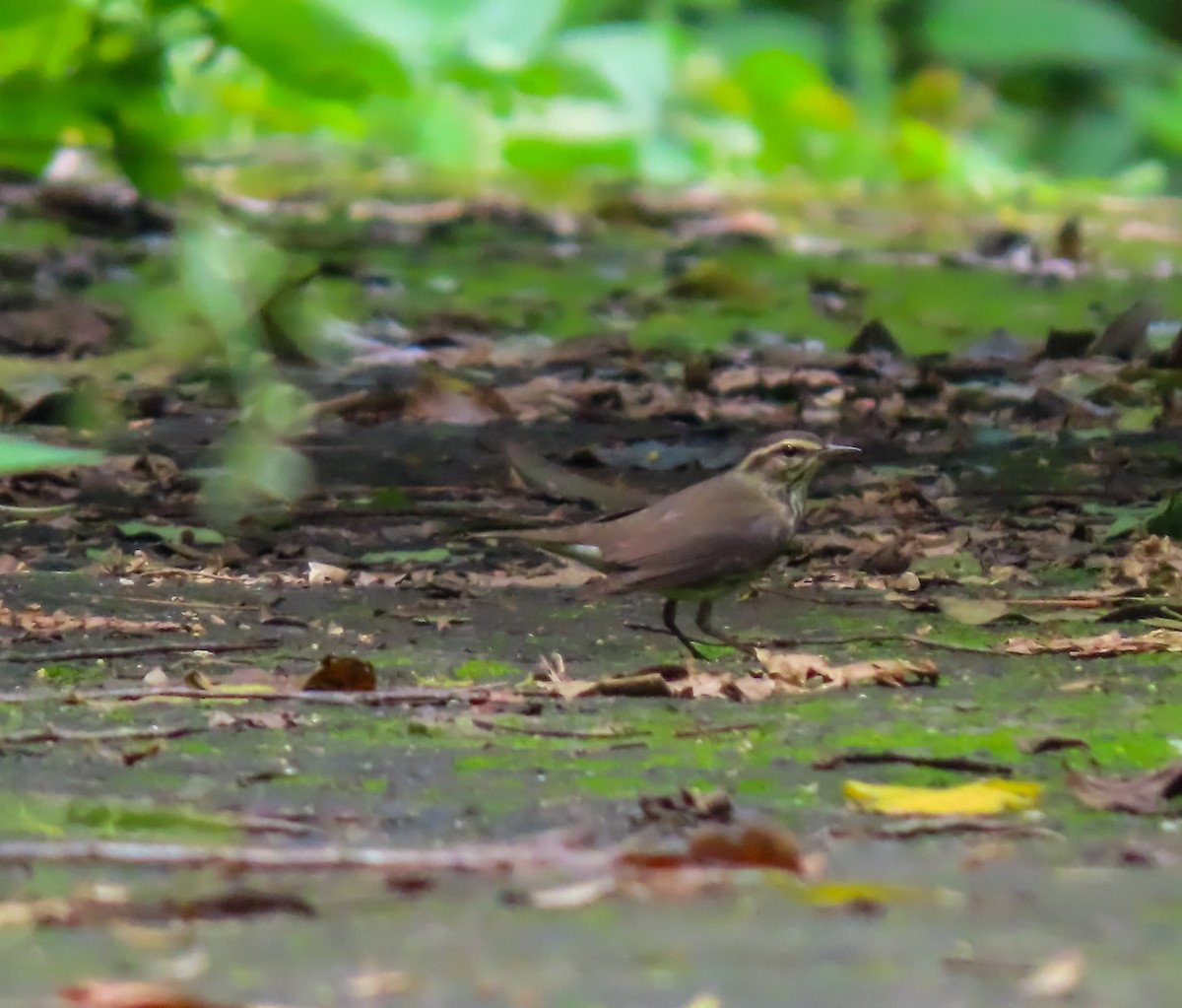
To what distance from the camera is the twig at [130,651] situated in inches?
131

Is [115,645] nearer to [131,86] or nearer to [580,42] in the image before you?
[131,86]

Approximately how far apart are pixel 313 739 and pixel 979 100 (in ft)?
44.4

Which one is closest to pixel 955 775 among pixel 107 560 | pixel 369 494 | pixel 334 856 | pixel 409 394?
pixel 334 856

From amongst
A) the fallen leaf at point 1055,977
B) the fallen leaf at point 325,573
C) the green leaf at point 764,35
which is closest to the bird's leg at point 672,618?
the fallen leaf at point 325,573

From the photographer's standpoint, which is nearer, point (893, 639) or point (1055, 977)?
point (1055, 977)

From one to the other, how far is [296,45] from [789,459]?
1538 mm

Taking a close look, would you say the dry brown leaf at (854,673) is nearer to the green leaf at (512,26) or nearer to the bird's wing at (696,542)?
the bird's wing at (696,542)

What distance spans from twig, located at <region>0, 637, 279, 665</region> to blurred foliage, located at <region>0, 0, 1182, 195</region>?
3.67 m

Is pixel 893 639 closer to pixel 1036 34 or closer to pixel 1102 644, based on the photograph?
pixel 1102 644

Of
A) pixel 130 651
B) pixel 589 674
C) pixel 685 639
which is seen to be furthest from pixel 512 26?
pixel 130 651

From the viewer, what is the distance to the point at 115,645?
353 cm

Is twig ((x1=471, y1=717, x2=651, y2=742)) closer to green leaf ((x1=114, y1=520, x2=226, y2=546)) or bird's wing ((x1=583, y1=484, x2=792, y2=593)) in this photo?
bird's wing ((x1=583, y1=484, x2=792, y2=593))

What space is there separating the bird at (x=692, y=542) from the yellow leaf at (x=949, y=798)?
4.16 feet

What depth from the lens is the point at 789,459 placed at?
15.0 feet
